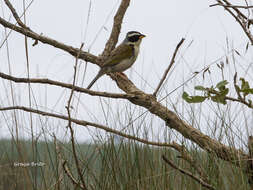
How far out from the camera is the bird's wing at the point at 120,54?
6118mm

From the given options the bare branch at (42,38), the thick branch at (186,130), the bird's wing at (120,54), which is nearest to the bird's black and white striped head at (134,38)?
the bird's wing at (120,54)

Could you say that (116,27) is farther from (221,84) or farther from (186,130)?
(221,84)

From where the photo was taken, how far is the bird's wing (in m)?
6.12

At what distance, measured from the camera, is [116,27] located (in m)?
5.09

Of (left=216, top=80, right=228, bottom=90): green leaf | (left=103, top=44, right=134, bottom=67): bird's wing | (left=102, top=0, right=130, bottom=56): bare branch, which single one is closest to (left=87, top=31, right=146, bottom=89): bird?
(left=103, top=44, right=134, bottom=67): bird's wing

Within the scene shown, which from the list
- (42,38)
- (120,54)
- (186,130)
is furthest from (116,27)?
(186,130)

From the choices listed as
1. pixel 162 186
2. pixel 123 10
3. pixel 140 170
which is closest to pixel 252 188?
pixel 162 186

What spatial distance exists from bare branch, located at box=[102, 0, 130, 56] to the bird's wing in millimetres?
419

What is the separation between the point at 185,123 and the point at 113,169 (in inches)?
36.5

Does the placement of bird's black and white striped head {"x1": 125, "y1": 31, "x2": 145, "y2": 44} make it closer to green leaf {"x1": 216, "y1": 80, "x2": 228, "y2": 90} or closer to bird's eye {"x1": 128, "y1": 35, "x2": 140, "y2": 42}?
bird's eye {"x1": 128, "y1": 35, "x2": 140, "y2": 42}

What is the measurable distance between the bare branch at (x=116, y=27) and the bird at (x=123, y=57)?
0.45ft

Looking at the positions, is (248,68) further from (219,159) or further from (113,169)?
(113,169)

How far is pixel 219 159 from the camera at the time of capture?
3.61m

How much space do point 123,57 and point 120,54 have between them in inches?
3.0
